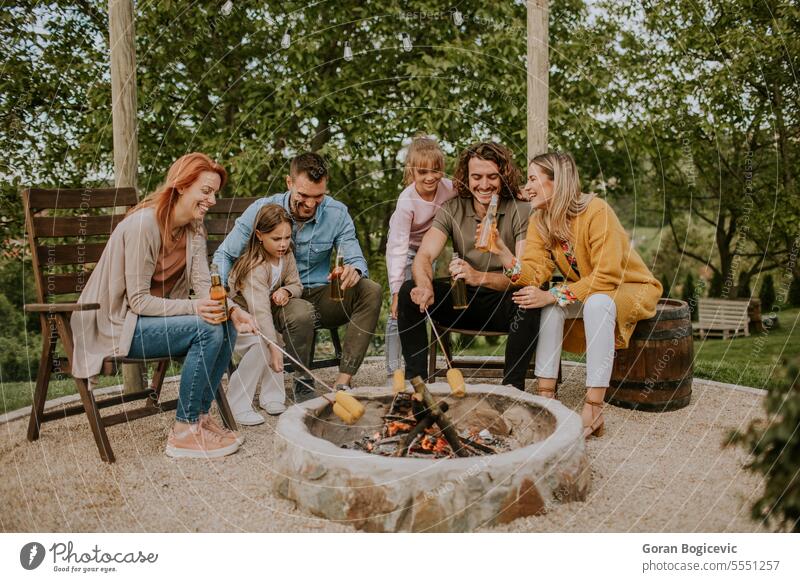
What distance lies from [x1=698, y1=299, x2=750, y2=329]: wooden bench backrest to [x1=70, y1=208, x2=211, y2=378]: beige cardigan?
6.23 metres

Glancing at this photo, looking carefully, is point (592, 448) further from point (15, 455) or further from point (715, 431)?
point (15, 455)

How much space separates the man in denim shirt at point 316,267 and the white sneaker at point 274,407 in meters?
0.21

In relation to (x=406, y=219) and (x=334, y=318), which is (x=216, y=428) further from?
(x=406, y=219)

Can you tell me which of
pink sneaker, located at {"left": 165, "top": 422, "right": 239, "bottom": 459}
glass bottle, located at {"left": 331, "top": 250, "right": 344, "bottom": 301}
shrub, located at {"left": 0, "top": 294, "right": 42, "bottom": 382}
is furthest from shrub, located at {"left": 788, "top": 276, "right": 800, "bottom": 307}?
shrub, located at {"left": 0, "top": 294, "right": 42, "bottom": 382}

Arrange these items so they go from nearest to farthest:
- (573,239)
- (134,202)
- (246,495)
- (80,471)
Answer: (246,495) → (80,471) → (573,239) → (134,202)

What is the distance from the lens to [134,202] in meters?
4.06

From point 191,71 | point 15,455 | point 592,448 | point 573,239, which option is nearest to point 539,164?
point 573,239

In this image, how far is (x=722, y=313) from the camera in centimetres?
773

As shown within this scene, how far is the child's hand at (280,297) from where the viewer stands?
4023 mm

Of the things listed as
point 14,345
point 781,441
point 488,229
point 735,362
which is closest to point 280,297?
point 488,229

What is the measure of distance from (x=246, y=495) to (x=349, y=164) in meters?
3.41

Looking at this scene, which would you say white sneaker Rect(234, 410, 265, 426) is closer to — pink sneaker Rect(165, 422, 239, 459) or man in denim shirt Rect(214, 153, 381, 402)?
man in denim shirt Rect(214, 153, 381, 402)

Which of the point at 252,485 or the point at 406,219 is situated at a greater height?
the point at 406,219

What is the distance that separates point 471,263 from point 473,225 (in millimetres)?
232
